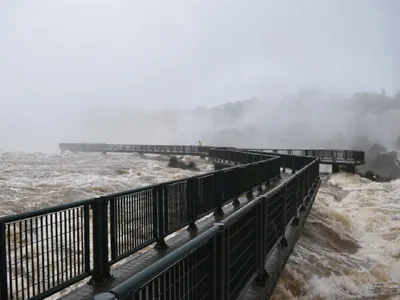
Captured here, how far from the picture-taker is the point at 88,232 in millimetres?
5500

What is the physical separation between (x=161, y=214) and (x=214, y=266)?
370 centimetres

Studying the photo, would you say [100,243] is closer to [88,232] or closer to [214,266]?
[88,232]

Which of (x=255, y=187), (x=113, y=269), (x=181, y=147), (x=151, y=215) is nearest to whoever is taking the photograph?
(x=113, y=269)

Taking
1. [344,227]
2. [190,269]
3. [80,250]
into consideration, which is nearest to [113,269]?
[80,250]

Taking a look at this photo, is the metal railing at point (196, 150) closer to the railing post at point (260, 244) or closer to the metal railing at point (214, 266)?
the railing post at point (260, 244)

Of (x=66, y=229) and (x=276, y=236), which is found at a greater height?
(x=66, y=229)

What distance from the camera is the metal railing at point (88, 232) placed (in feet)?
15.2

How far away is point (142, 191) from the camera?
6535 mm

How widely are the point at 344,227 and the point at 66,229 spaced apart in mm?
11891

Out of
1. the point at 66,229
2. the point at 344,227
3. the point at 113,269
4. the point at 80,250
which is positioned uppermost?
the point at 66,229

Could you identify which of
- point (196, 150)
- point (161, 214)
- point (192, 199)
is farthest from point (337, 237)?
point (196, 150)

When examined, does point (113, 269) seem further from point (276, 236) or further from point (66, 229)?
point (276, 236)

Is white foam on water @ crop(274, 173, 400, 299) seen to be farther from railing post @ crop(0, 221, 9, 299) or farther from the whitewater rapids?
railing post @ crop(0, 221, 9, 299)

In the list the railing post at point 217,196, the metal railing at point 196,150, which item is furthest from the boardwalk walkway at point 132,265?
the metal railing at point 196,150
